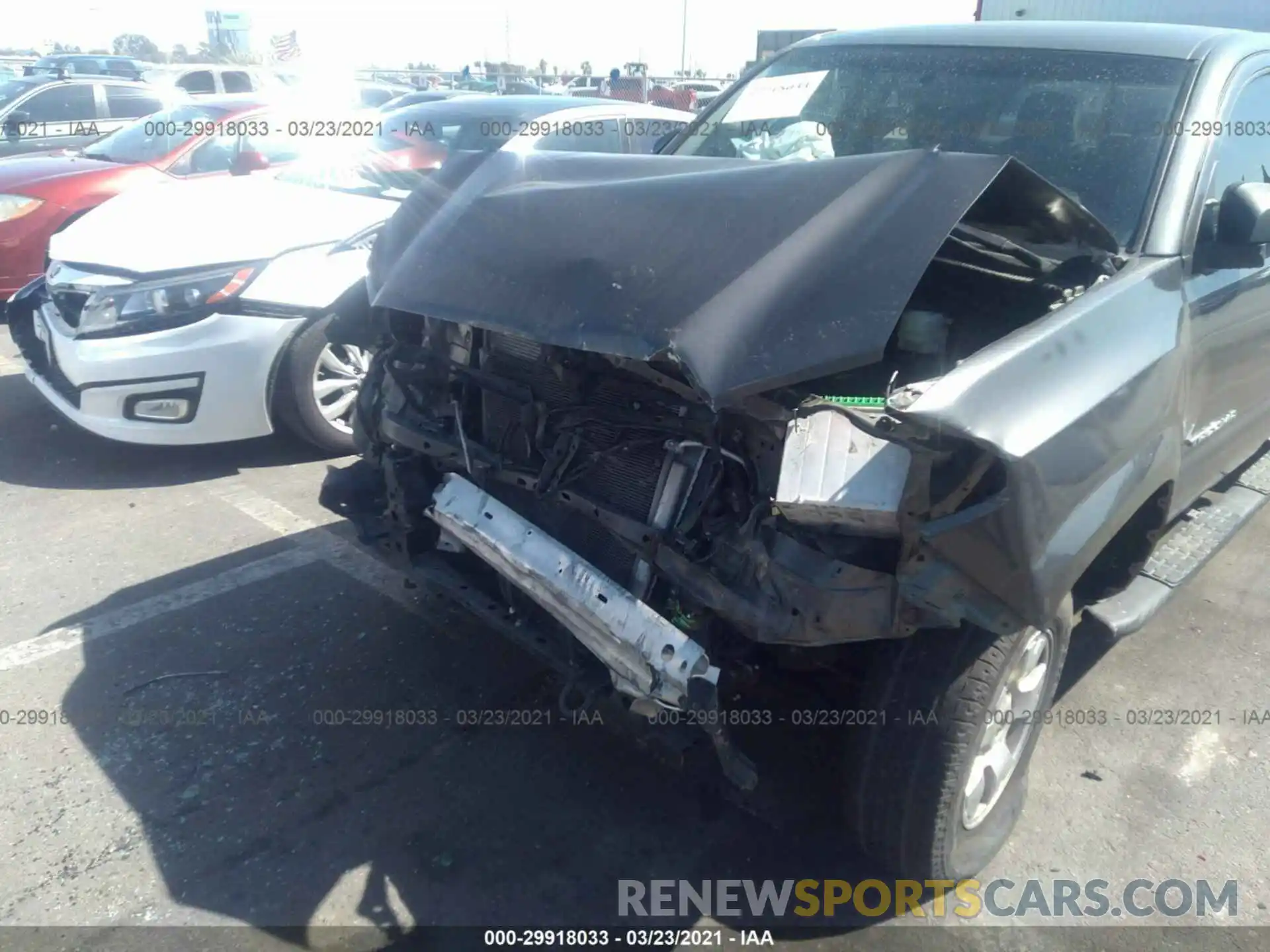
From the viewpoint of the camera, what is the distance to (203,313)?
4438mm

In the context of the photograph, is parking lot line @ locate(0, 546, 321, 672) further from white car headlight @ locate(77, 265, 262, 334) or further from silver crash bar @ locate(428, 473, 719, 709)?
silver crash bar @ locate(428, 473, 719, 709)

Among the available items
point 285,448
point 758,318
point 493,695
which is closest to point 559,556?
point 758,318

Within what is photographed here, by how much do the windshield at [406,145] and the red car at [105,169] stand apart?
115 cm

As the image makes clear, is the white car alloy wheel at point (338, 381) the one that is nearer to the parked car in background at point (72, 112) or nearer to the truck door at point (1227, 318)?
the truck door at point (1227, 318)

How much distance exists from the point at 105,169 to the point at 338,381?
383 centimetres

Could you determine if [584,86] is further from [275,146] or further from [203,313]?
[203,313]

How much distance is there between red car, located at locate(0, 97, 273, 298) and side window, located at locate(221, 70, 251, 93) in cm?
704

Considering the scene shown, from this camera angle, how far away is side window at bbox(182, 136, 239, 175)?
23.6ft

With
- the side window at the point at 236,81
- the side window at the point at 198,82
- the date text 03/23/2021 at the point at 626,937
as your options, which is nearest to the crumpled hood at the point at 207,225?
the date text 03/23/2021 at the point at 626,937

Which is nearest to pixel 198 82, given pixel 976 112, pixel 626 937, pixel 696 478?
pixel 976 112

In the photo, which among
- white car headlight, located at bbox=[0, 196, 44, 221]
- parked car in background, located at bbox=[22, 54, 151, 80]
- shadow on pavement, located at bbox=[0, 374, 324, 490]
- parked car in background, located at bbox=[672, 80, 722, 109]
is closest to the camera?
shadow on pavement, located at bbox=[0, 374, 324, 490]

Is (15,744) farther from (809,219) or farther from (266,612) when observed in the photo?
(809,219)

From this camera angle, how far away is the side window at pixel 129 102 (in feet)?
34.0

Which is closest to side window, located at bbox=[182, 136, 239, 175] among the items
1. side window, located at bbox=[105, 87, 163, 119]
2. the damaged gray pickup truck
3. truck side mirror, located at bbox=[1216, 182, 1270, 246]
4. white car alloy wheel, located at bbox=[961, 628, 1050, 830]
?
side window, located at bbox=[105, 87, 163, 119]
